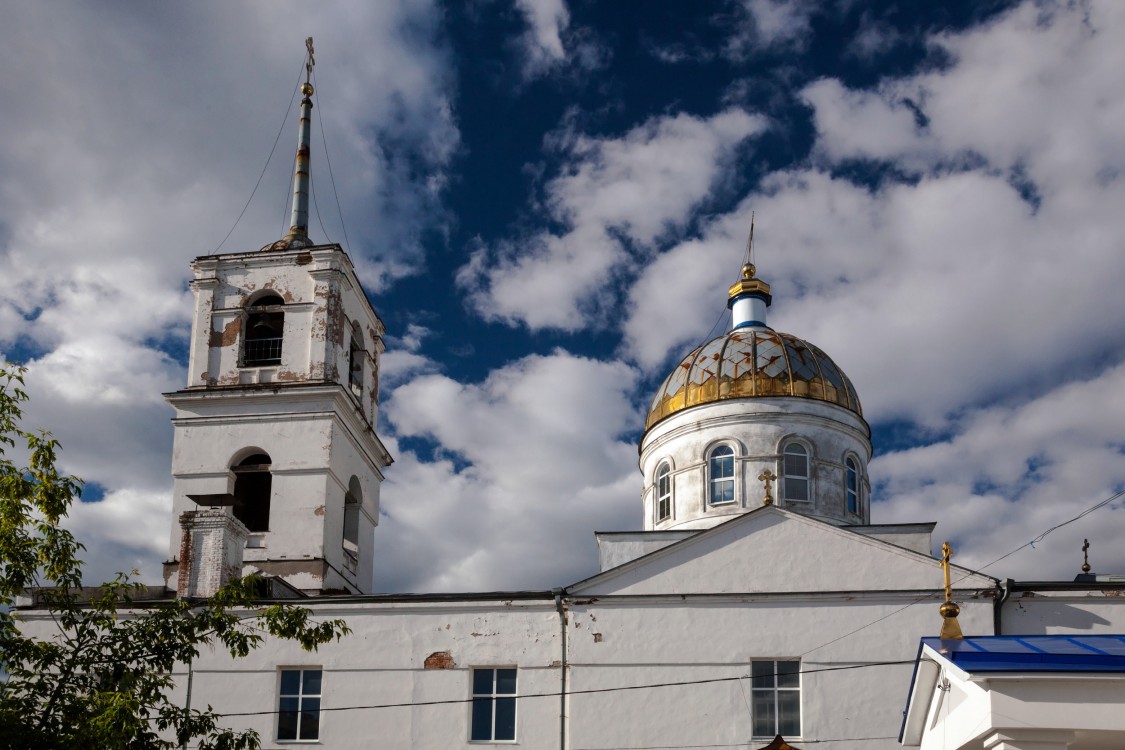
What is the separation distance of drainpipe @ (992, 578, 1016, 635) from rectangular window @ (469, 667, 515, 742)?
7.78 meters

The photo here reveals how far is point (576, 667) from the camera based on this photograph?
21141 mm

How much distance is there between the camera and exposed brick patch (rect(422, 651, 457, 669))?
70.3 ft

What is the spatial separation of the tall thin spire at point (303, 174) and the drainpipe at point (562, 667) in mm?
11293

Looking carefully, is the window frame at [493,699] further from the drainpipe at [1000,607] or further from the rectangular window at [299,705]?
the drainpipe at [1000,607]

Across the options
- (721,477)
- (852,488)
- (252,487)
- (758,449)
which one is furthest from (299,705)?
(852,488)

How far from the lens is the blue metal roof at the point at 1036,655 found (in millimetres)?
8906

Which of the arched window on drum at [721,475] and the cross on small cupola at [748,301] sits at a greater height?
the cross on small cupola at [748,301]

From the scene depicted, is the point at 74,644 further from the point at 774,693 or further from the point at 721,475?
the point at 721,475

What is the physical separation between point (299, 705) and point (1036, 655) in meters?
15.0

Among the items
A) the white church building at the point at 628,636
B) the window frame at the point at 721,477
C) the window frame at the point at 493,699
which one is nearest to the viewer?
the white church building at the point at 628,636

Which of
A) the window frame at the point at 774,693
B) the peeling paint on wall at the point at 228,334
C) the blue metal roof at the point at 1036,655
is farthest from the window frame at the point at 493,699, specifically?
the blue metal roof at the point at 1036,655

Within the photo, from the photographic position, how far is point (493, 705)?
21109mm

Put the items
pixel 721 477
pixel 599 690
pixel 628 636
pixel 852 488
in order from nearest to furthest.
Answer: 1. pixel 599 690
2. pixel 628 636
3. pixel 721 477
4. pixel 852 488

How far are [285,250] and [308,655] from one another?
9.64 m
